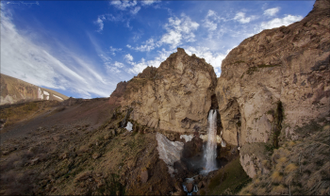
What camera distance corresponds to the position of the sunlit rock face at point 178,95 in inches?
1233

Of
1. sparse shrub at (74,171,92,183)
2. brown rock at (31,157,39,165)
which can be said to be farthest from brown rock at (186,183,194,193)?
brown rock at (31,157,39,165)

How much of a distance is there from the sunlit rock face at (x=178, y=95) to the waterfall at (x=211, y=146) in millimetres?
1606

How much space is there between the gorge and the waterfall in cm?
22

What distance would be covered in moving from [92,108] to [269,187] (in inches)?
2126

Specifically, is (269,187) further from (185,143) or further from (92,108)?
(92,108)

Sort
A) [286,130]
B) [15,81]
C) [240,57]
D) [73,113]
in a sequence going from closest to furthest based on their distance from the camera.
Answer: [286,130] → [240,57] → [73,113] → [15,81]

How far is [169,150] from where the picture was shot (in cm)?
2752

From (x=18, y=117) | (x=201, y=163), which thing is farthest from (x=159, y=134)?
(x=18, y=117)

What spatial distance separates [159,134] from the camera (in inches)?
1230

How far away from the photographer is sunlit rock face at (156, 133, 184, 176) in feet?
82.7

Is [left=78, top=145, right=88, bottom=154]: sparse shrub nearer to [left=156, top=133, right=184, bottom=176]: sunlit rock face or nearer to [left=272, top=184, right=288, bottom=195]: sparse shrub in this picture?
[left=156, top=133, right=184, bottom=176]: sunlit rock face

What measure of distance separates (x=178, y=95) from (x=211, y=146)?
13781mm

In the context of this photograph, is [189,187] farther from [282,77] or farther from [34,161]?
[34,161]

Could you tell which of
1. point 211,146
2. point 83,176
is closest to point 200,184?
point 211,146
